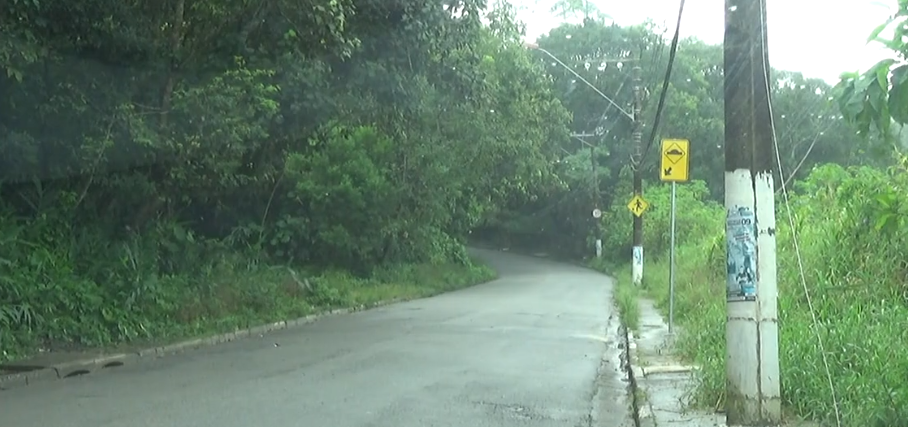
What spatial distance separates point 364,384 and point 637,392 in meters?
3.14

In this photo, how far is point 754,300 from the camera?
8672mm

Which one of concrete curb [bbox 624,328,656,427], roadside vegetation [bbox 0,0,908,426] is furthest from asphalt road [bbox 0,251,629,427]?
roadside vegetation [bbox 0,0,908,426]

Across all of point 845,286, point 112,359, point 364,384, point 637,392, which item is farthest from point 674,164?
point 112,359

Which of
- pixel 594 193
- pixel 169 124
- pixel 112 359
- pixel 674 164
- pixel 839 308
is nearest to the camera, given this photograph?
pixel 839 308

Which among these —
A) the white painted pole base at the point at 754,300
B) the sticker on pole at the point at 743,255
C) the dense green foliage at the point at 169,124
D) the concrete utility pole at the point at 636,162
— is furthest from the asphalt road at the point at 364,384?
the concrete utility pole at the point at 636,162

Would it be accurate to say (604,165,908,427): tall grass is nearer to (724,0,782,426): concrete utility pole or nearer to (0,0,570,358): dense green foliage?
(724,0,782,426): concrete utility pole

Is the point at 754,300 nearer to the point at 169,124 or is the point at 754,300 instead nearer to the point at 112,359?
the point at 112,359

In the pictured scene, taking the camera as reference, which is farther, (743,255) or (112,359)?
(112,359)

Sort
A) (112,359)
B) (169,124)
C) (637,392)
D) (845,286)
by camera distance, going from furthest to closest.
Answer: (169,124)
(112,359)
(845,286)
(637,392)

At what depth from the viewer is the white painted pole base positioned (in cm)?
866

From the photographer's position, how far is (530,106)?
127 ft

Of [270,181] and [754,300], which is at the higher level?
[270,181]

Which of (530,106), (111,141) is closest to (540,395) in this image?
(111,141)

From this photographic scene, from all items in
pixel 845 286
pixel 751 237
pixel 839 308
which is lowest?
pixel 839 308
